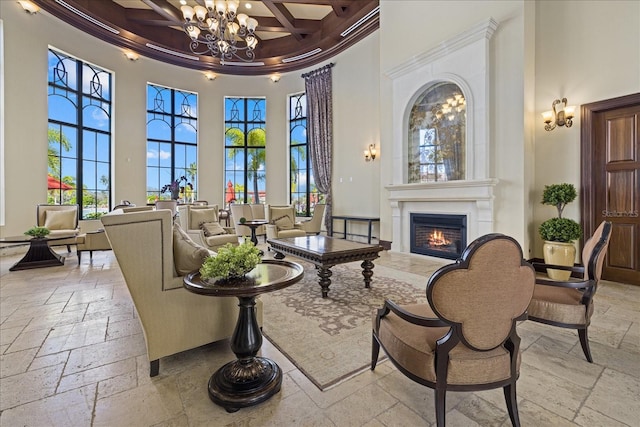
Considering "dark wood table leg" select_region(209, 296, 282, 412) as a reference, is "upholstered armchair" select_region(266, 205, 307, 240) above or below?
above

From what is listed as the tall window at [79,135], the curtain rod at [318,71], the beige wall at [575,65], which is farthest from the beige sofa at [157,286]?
the curtain rod at [318,71]

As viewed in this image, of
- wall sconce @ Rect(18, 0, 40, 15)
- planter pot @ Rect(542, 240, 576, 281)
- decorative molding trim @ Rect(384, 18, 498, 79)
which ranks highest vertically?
wall sconce @ Rect(18, 0, 40, 15)

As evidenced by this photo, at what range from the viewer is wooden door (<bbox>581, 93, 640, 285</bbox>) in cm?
367

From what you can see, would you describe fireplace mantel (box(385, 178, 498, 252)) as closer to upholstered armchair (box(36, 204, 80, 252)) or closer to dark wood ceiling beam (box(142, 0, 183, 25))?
upholstered armchair (box(36, 204, 80, 252))

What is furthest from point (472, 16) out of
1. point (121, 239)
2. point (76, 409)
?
point (76, 409)

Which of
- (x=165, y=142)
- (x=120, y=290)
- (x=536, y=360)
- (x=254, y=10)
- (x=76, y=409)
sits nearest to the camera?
(x=76, y=409)

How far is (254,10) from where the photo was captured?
743cm

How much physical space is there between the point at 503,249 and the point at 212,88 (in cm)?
980

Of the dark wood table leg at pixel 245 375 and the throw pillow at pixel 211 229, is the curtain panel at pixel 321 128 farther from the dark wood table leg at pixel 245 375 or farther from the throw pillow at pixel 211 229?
the dark wood table leg at pixel 245 375

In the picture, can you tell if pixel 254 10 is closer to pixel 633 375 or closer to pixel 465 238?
pixel 465 238

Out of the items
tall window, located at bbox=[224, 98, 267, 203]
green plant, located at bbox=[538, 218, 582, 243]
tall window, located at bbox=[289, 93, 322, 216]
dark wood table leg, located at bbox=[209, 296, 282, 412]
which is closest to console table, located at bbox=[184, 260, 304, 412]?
dark wood table leg, located at bbox=[209, 296, 282, 412]

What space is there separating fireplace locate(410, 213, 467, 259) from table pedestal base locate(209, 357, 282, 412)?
416 cm

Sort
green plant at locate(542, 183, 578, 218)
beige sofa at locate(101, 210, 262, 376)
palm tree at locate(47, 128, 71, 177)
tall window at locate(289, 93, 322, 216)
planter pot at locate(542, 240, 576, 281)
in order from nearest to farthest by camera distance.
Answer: beige sofa at locate(101, 210, 262, 376) → planter pot at locate(542, 240, 576, 281) → green plant at locate(542, 183, 578, 218) → palm tree at locate(47, 128, 71, 177) → tall window at locate(289, 93, 322, 216)

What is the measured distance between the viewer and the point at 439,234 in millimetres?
5262
